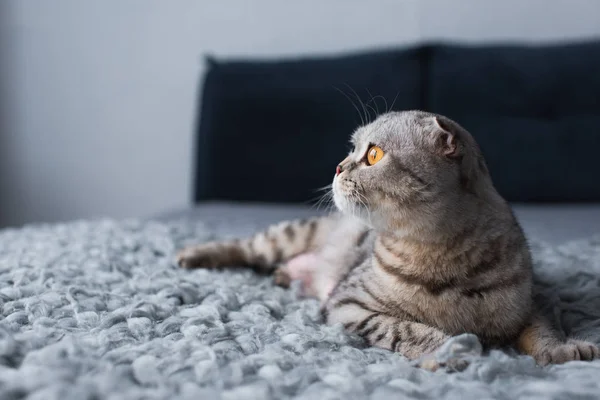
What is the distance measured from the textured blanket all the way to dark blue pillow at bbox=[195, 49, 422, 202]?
3.44 feet

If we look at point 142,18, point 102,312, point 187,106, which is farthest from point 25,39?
point 102,312

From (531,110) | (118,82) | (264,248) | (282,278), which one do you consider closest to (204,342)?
(282,278)

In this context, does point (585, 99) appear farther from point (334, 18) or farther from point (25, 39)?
point (25, 39)

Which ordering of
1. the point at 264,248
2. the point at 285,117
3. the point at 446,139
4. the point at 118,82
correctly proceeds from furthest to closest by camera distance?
1. the point at 118,82
2. the point at 285,117
3. the point at 264,248
4. the point at 446,139

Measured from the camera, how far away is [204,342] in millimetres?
720

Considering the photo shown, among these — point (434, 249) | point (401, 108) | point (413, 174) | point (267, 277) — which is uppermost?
point (401, 108)

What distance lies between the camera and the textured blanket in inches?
22.6

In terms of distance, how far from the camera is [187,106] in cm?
273

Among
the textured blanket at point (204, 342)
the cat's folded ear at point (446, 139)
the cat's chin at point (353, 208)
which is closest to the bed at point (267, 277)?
the textured blanket at point (204, 342)

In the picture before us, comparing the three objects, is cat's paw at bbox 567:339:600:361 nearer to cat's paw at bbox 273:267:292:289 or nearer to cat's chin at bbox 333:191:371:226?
cat's chin at bbox 333:191:371:226

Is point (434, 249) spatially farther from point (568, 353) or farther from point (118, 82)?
point (118, 82)

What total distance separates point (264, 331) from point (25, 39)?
2.62 metres

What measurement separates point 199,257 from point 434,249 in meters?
0.61

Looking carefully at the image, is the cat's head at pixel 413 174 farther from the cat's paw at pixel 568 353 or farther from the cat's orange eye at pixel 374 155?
the cat's paw at pixel 568 353
